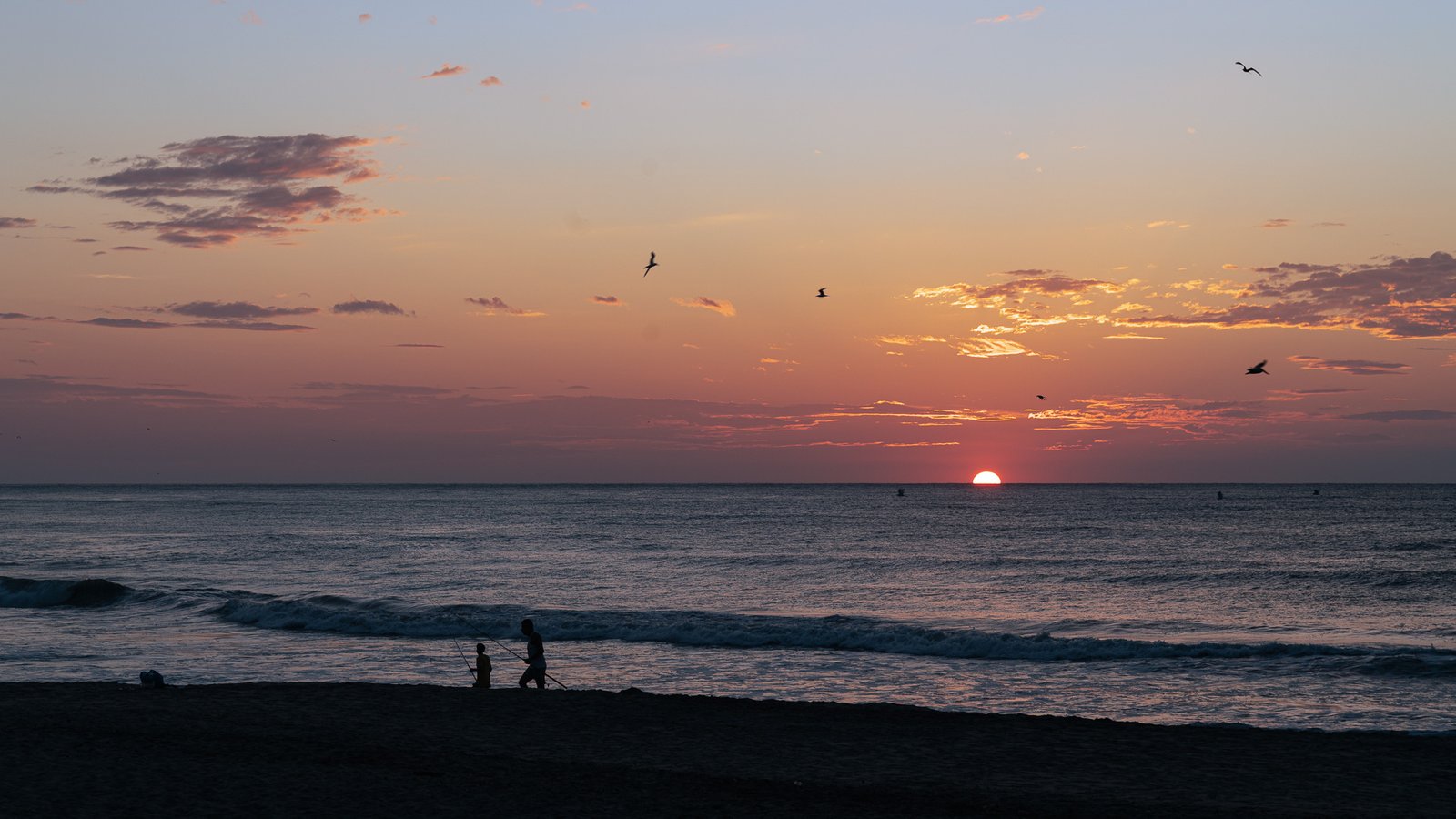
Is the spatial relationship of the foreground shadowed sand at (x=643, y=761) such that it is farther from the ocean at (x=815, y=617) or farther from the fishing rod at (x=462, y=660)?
the fishing rod at (x=462, y=660)

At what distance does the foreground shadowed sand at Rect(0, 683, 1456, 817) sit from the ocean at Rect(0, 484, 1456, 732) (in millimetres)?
3347

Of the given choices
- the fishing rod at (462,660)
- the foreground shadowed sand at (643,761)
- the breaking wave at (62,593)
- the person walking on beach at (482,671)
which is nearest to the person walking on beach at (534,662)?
→ the person walking on beach at (482,671)

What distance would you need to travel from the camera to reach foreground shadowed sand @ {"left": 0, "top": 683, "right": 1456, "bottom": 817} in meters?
13.7

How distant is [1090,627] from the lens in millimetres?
34438

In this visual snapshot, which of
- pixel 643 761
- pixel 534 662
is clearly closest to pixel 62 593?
pixel 534 662

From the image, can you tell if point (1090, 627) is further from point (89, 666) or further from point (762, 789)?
point (89, 666)

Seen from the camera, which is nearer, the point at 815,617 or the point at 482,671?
the point at 482,671

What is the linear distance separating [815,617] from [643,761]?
2133 cm

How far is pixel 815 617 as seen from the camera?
37.0m

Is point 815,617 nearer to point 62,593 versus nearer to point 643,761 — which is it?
point 643,761

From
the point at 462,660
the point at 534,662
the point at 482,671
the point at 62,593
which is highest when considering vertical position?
the point at 534,662

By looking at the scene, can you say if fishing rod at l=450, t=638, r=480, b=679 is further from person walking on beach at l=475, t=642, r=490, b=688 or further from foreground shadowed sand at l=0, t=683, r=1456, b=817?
foreground shadowed sand at l=0, t=683, r=1456, b=817

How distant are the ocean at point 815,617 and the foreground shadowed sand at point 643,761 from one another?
335 cm

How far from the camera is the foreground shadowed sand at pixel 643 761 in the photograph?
1369 cm
